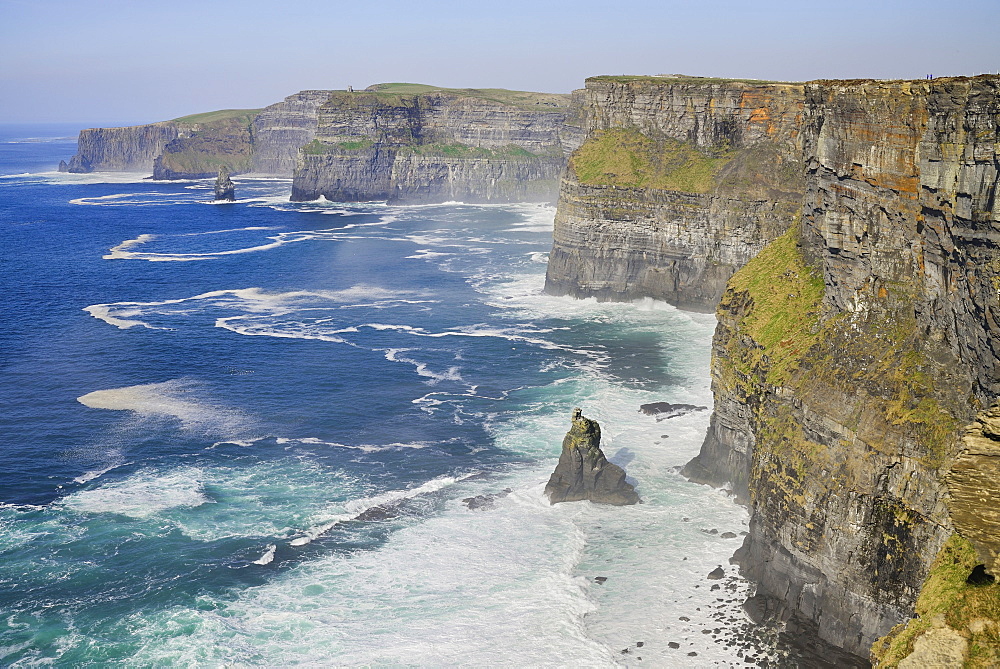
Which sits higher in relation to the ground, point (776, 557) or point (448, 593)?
point (776, 557)

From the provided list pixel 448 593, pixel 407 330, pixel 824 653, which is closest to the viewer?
pixel 824 653

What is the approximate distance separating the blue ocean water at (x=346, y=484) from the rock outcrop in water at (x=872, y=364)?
18.5 feet

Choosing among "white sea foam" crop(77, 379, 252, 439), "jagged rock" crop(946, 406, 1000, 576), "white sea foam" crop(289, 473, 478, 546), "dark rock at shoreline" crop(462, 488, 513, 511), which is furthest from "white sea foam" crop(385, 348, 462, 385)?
"jagged rock" crop(946, 406, 1000, 576)

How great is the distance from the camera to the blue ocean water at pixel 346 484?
41.9 m

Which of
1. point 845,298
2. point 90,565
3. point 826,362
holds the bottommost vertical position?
point 90,565

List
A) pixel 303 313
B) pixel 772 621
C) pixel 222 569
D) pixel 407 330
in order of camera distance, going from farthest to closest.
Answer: pixel 303 313 < pixel 407 330 < pixel 222 569 < pixel 772 621

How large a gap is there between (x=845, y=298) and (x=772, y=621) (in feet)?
48.7

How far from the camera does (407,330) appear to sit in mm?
94750

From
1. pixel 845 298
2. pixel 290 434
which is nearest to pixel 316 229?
pixel 290 434

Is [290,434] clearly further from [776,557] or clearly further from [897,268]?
[897,268]

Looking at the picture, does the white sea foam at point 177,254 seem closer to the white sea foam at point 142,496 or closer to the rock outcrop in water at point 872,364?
the white sea foam at point 142,496

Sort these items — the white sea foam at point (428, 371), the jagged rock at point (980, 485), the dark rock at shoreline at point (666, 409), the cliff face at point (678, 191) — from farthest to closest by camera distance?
1. the cliff face at point (678, 191)
2. the white sea foam at point (428, 371)
3. the dark rock at shoreline at point (666, 409)
4. the jagged rock at point (980, 485)

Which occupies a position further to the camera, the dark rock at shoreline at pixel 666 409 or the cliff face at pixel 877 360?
the dark rock at shoreline at pixel 666 409

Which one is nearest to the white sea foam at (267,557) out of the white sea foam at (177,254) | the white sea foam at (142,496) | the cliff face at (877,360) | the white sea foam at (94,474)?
the white sea foam at (142,496)
